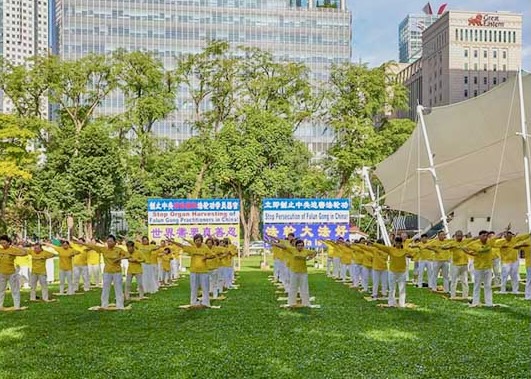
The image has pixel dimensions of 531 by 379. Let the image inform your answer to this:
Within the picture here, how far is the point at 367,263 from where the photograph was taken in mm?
18750

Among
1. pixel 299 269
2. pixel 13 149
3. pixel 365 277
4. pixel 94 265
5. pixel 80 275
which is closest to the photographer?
pixel 299 269

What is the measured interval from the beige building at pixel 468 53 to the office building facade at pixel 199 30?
1618 centimetres

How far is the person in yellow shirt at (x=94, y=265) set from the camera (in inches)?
837

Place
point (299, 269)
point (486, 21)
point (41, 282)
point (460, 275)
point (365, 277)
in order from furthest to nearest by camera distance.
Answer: point (486, 21)
point (365, 277)
point (41, 282)
point (460, 275)
point (299, 269)

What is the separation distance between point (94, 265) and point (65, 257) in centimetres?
314

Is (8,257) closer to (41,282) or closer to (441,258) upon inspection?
(41,282)

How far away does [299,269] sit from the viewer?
1480 centimetres

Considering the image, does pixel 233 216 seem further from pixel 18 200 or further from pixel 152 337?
pixel 18 200

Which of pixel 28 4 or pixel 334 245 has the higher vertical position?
pixel 28 4

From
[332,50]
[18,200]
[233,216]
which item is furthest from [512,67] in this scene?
[233,216]

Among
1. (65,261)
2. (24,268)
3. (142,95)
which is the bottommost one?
(24,268)

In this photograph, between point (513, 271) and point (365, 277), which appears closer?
point (513, 271)

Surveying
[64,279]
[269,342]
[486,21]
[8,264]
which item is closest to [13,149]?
[64,279]

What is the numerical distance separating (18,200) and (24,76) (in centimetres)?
1067
